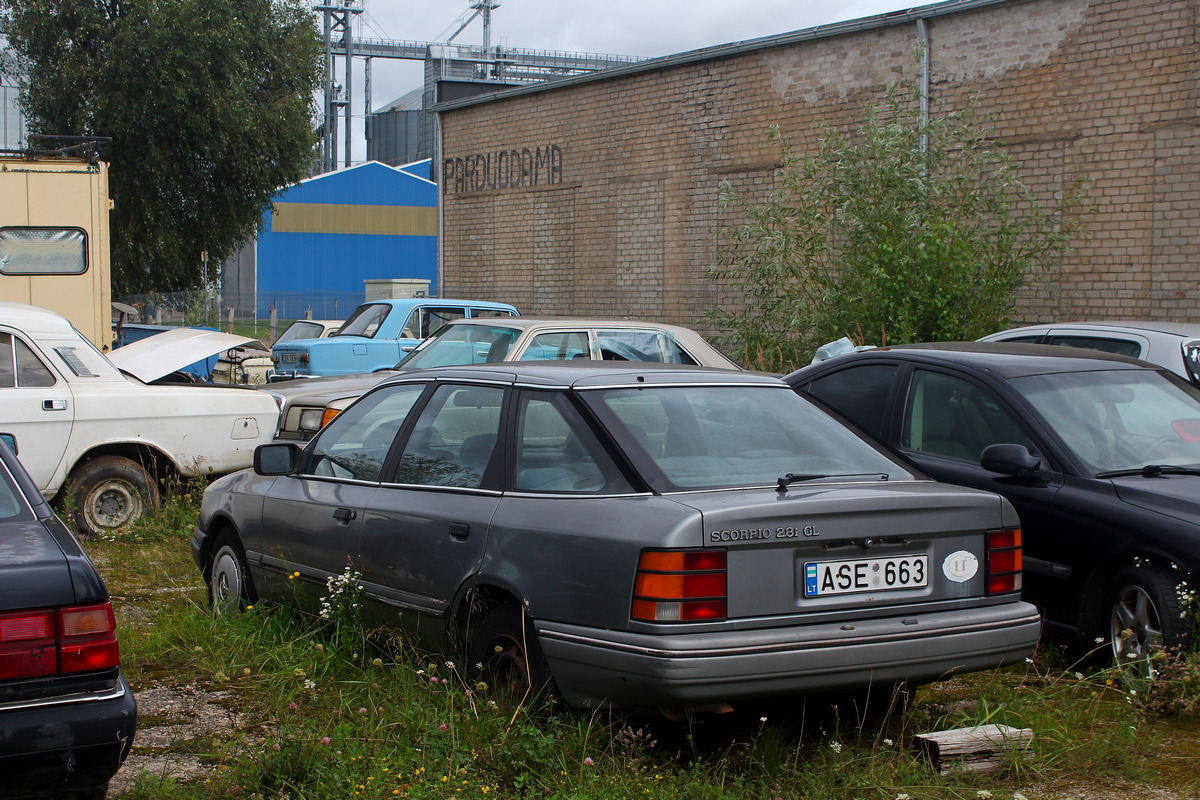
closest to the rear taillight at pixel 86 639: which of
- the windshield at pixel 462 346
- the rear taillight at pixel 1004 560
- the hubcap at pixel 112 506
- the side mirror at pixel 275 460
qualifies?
the side mirror at pixel 275 460

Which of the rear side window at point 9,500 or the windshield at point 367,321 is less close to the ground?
the windshield at point 367,321

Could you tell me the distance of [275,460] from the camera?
5.38 meters

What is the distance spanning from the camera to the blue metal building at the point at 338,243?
50.8 meters

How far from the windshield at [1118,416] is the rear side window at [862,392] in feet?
2.68

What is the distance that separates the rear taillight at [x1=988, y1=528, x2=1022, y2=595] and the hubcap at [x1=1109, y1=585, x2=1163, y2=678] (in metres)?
0.77

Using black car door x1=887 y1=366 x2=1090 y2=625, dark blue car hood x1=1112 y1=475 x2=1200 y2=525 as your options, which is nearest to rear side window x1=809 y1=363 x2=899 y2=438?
black car door x1=887 y1=366 x2=1090 y2=625

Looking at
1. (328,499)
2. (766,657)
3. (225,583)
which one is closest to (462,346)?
(225,583)

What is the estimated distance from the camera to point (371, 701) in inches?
170

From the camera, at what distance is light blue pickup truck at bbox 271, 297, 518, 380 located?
1460 cm

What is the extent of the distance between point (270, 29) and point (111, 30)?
3.50 meters

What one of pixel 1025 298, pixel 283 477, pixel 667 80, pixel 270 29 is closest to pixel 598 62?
pixel 270 29

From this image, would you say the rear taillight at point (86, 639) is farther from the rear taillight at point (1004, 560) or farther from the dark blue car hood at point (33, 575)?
the rear taillight at point (1004, 560)

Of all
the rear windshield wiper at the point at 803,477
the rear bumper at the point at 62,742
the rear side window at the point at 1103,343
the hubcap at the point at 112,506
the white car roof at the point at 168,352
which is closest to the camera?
the rear bumper at the point at 62,742

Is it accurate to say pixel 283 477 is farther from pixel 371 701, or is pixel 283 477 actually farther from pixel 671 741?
pixel 671 741
